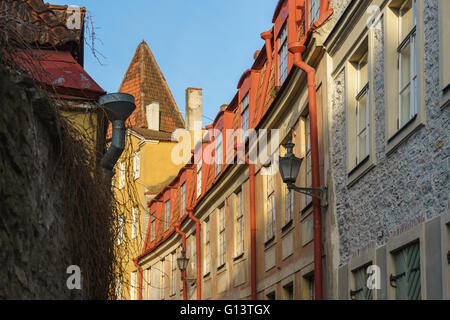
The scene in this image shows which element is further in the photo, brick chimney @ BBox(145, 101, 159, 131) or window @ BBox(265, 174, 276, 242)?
brick chimney @ BBox(145, 101, 159, 131)

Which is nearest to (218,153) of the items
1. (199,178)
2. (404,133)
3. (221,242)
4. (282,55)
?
(221,242)

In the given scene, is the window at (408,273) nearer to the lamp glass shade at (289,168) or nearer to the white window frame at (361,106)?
the white window frame at (361,106)

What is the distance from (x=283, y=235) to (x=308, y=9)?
4299mm

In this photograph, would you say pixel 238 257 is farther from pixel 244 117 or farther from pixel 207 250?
pixel 207 250

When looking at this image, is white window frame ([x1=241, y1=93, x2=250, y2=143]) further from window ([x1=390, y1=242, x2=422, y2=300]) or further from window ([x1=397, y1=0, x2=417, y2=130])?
window ([x1=390, y1=242, x2=422, y2=300])

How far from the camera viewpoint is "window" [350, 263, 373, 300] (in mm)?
10711

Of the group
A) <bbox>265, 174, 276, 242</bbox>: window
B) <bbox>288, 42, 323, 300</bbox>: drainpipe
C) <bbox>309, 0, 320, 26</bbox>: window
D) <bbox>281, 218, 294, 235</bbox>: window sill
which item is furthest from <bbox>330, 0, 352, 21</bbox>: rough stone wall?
<bbox>265, 174, 276, 242</bbox>: window

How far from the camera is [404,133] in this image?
917 centimetres

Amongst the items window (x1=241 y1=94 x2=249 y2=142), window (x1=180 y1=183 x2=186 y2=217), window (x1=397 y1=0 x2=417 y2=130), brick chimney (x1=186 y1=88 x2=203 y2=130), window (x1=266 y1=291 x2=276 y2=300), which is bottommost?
window (x1=266 y1=291 x2=276 y2=300)

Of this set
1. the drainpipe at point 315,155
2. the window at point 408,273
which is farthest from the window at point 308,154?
the window at point 408,273

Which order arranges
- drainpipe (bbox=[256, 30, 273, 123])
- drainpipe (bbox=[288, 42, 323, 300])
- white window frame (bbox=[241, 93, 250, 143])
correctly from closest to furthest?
drainpipe (bbox=[288, 42, 323, 300]) → drainpipe (bbox=[256, 30, 273, 123]) → white window frame (bbox=[241, 93, 250, 143])

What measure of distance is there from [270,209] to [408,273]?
8170mm

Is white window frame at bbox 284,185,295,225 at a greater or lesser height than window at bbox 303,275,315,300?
greater

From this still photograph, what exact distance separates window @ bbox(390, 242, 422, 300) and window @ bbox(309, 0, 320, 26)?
229 inches
